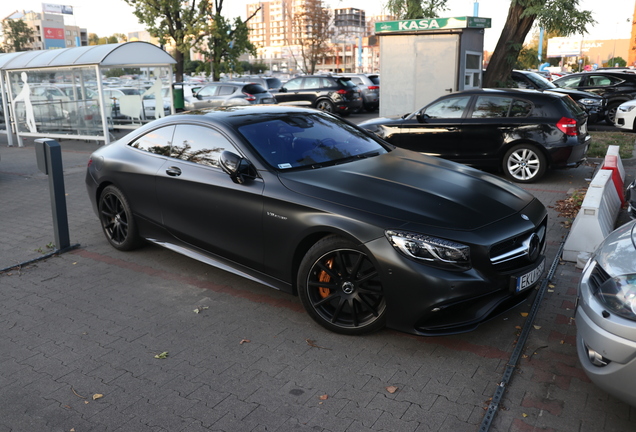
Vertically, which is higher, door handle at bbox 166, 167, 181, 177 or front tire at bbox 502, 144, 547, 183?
door handle at bbox 166, 167, 181, 177

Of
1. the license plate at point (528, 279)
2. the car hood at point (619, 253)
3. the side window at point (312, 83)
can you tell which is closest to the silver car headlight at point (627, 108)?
the side window at point (312, 83)

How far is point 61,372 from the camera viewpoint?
3.81 meters

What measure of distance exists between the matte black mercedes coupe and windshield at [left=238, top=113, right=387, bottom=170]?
0.05 feet

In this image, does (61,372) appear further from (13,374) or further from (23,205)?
(23,205)

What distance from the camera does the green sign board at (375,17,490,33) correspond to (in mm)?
14852

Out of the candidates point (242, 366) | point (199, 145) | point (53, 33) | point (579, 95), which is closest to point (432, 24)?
point (579, 95)

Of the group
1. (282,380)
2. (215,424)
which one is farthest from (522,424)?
(215,424)

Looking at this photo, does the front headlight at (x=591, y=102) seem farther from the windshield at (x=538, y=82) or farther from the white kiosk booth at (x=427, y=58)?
the white kiosk booth at (x=427, y=58)

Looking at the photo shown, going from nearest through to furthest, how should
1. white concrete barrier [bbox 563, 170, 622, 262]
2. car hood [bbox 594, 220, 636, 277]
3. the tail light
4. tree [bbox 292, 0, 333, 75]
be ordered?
car hood [bbox 594, 220, 636, 277] → white concrete barrier [bbox 563, 170, 622, 262] → the tail light → tree [bbox 292, 0, 333, 75]

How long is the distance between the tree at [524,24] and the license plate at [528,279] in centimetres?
1369

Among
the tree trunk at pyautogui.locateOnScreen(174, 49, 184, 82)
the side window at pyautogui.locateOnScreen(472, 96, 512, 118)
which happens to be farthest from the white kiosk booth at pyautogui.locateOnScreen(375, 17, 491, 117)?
the tree trunk at pyautogui.locateOnScreen(174, 49, 184, 82)

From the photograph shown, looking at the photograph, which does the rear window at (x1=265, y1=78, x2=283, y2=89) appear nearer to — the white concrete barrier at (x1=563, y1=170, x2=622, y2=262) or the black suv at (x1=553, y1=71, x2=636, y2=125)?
the black suv at (x1=553, y1=71, x2=636, y2=125)

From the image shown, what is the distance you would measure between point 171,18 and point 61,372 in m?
26.0

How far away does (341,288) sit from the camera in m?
4.08
